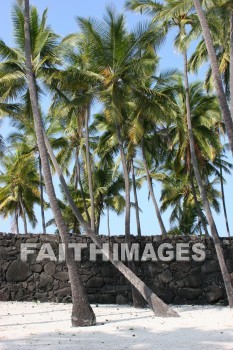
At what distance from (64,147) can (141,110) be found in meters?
10.7

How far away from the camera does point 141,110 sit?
639 inches

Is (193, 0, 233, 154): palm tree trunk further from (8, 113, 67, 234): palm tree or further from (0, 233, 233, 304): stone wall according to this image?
(8, 113, 67, 234): palm tree

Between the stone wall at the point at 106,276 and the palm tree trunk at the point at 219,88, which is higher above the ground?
the palm tree trunk at the point at 219,88

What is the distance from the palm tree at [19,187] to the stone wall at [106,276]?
1272 centimetres

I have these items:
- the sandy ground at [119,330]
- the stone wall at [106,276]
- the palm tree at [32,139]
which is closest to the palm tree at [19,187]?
the palm tree at [32,139]

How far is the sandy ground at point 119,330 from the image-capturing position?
845 cm

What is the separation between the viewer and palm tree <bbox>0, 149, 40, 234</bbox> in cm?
2970

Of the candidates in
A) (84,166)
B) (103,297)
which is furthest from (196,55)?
(84,166)

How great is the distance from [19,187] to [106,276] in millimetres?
16250

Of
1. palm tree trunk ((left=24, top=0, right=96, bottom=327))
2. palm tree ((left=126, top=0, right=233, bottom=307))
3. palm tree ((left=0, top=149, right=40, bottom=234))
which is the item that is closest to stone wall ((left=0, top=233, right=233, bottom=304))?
palm tree ((left=126, top=0, right=233, bottom=307))

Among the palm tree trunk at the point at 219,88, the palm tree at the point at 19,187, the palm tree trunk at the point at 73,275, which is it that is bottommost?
the palm tree trunk at the point at 73,275

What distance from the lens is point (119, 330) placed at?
33.4 ft

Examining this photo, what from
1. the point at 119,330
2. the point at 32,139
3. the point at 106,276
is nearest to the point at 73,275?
the point at 119,330

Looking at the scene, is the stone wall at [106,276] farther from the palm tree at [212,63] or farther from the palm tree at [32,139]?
the palm tree at [32,139]
